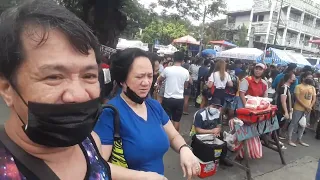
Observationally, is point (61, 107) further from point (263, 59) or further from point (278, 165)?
point (263, 59)

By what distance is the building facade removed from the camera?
33.5 meters

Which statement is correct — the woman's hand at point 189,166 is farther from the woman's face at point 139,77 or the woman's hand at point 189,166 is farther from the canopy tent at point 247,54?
the canopy tent at point 247,54

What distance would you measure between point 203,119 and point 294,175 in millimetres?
1847

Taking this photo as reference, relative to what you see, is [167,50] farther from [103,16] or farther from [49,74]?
[49,74]

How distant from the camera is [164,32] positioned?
21500mm

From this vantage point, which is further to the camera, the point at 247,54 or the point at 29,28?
the point at 247,54

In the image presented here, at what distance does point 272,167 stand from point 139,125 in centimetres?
353

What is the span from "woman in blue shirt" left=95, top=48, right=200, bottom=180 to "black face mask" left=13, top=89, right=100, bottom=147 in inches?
28.3

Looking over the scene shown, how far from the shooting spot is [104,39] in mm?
3768

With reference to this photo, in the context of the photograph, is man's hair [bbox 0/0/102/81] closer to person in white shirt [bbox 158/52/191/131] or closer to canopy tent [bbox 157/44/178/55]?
person in white shirt [bbox 158/52/191/131]

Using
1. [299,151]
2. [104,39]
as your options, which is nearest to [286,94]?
[299,151]

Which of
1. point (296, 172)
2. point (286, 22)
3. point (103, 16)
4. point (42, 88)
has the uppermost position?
point (286, 22)

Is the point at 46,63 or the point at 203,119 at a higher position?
the point at 46,63

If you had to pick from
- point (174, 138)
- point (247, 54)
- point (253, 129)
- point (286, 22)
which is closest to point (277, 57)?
point (247, 54)
